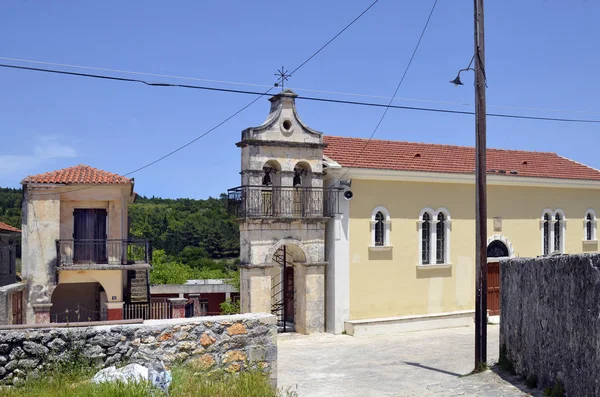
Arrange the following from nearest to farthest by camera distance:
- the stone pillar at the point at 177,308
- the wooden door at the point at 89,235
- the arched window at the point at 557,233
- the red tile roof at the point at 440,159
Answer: the red tile roof at the point at 440,159 < the wooden door at the point at 89,235 < the stone pillar at the point at 177,308 < the arched window at the point at 557,233

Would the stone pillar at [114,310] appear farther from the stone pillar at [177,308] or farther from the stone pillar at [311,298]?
the stone pillar at [311,298]

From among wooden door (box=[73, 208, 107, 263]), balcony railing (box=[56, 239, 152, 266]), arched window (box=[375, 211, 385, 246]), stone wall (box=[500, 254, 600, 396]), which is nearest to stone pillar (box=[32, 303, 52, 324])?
balcony railing (box=[56, 239, 152, 266])

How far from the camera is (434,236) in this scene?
2255 cm

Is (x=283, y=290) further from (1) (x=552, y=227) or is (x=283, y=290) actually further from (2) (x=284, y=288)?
(1) (x=552, y=227)

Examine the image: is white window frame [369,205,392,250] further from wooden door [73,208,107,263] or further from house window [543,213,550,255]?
wooden door [73,208,107,263]

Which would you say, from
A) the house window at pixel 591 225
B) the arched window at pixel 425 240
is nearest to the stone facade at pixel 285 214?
the arched window at pixel 425 240

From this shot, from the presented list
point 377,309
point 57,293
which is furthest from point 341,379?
point 57,293

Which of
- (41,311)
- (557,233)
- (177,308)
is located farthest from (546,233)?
(41,311)

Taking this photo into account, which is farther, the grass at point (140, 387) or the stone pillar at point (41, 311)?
the stone pillar at point (41, 311)

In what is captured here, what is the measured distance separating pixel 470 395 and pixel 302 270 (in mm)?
10413

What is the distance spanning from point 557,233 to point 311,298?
Result: 1100 centimetres

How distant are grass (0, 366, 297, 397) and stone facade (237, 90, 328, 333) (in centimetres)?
1027

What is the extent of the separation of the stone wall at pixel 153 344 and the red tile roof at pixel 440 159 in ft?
38.2

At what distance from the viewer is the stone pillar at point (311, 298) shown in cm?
2048
